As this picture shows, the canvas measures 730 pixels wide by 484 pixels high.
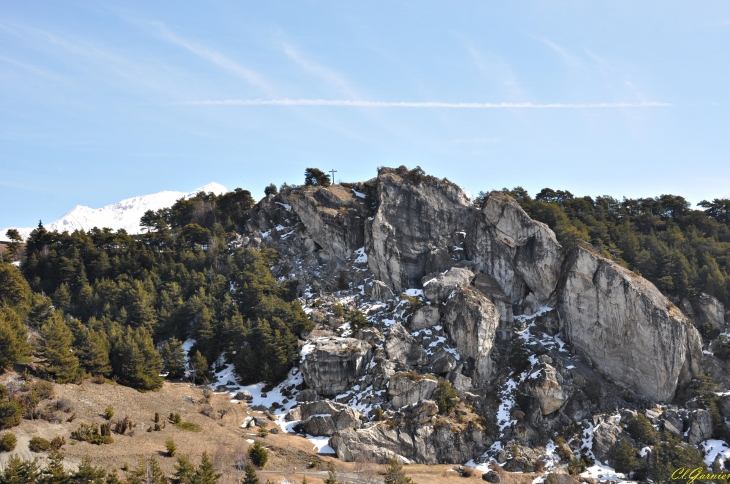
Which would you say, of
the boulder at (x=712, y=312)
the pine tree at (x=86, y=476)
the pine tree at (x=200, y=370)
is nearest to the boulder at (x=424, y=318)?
the pine tree at (x=200, y=370)

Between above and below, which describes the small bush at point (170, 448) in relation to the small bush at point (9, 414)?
below

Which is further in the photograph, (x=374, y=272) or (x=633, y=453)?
(x=374, y=272)

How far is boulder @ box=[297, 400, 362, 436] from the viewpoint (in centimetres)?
5128

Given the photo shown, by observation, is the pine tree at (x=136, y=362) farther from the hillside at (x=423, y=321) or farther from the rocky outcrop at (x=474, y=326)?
the rocky outcrop at (x=474, y=326)

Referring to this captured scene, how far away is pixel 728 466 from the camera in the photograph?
4897 cm

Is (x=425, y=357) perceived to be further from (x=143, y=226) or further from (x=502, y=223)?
(x=143, y=226)

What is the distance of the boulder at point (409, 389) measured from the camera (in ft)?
177

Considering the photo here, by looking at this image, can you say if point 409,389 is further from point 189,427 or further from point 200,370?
point 200,370

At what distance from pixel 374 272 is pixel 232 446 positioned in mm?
32094

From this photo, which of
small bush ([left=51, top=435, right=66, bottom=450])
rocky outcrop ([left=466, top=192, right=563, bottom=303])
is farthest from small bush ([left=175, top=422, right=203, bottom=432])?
rocky outcrop ([left=466, top=192, right=563, bottom=303])

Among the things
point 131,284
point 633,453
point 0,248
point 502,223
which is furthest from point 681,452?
point 0,248

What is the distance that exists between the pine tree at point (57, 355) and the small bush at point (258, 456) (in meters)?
Result: 18.0

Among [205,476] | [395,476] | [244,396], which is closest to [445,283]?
[244,396]

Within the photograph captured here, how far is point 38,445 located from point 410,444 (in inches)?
1165
